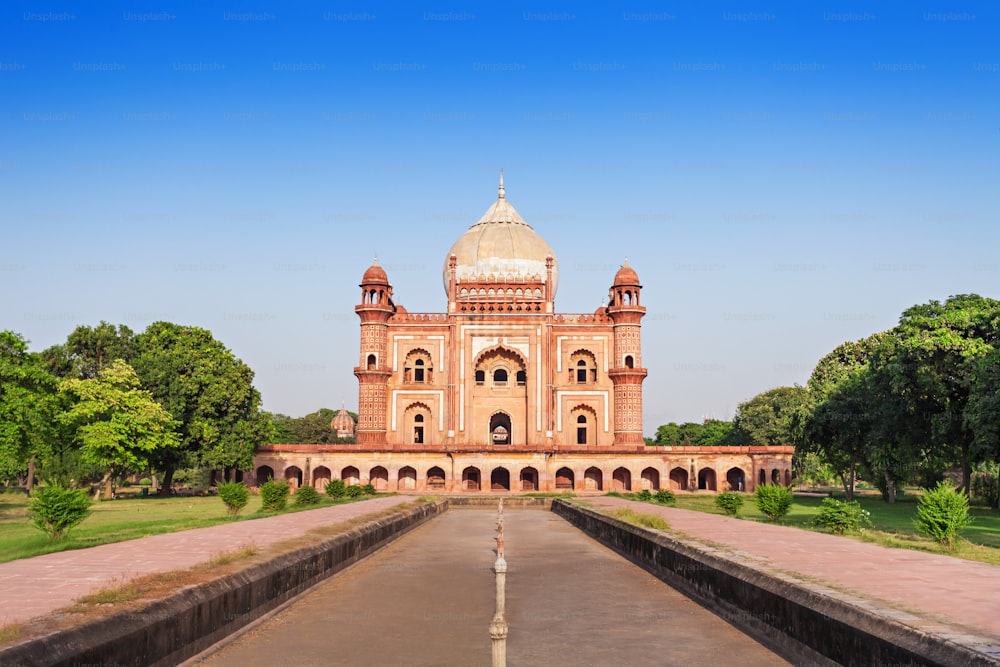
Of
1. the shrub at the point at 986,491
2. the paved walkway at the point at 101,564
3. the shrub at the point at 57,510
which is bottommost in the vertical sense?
the shrub at the point at 986,491

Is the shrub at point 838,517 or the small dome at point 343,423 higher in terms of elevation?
the small dome at point 343,423

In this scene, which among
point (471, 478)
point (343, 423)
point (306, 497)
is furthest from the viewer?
point (343, 423)

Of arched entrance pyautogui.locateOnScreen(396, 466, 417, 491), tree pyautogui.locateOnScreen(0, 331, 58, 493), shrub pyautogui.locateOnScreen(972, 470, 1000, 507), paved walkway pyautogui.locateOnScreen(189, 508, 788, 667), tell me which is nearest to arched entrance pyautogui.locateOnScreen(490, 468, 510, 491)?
arched entrance pyautogui.locateOnScreen(396, 466, 417, 491)

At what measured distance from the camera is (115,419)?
116 ft

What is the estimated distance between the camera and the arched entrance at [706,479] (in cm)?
4969

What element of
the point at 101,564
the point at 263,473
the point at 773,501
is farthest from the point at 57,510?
the point at 263,473

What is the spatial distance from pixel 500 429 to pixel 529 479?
10.1 meters

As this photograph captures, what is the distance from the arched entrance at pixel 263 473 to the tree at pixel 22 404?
17962 millimetres

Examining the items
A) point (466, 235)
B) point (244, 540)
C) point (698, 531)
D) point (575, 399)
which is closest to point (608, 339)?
point (575, 399)

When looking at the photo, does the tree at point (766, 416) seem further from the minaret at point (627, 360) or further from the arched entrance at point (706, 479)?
the minaret at point (627, 360)

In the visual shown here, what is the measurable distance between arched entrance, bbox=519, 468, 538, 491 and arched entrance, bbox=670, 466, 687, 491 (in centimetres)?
809

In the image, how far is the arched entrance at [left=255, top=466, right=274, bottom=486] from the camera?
162ft

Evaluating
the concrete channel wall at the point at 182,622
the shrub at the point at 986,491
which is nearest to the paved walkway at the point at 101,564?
the concrete channel wall at the point at 182,622

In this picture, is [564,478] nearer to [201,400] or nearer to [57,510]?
[201,400]
